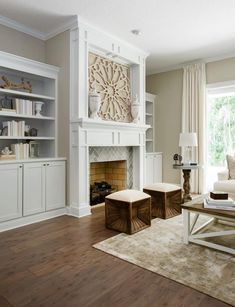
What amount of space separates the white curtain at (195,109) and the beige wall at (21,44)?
2.96 m

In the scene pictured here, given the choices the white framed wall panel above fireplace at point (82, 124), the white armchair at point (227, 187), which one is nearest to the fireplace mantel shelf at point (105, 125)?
the white framed wall panel above fireplace at point (82, 124)

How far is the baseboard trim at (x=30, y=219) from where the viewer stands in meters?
3.02

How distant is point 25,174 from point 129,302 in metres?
2.13

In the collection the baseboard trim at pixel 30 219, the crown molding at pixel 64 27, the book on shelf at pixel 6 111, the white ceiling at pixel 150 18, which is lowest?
the baseboard trim at pixel 30 219

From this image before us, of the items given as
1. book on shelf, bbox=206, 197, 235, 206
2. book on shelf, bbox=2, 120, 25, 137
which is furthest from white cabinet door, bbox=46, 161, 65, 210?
book on shelf, bbox=206, 197, 235, 206

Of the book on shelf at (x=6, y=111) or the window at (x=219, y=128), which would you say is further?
the window at (x=219, y=128)

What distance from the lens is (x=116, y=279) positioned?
189 cm

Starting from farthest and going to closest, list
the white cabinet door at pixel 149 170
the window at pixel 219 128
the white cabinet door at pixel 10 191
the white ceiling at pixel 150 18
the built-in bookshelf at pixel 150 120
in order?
the built-in bookshelf at pixel 150 120 < the white cabinet door at pixel 149 170 < the window at pixel 219 128 < the white ceiling at pixel 150 18 < the white cabinet door at pixel 10 191

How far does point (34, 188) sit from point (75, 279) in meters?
1.66

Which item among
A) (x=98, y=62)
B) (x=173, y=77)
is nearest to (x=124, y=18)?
(x=98, y=62)

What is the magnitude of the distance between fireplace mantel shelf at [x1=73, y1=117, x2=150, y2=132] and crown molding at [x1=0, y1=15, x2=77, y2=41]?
138 cm

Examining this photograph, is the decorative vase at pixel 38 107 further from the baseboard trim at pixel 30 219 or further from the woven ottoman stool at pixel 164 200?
the woven ottoman stool at pixel 164 200

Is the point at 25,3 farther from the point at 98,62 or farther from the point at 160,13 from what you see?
the point at 160,13

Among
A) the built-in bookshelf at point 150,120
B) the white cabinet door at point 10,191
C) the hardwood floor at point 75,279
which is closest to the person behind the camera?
the hardwood floor at point 75,279
